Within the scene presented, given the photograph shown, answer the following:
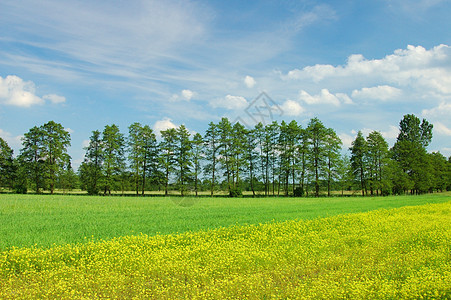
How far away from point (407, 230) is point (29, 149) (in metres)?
64.4

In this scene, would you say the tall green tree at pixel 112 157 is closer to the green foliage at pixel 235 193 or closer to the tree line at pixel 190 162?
the tree line at pixel 190 162

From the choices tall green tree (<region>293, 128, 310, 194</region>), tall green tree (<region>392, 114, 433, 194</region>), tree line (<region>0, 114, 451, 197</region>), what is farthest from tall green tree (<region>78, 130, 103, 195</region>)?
tall green tree (<region>392, 114, 433, 194</region>)

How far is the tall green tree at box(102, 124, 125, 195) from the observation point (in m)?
58.7

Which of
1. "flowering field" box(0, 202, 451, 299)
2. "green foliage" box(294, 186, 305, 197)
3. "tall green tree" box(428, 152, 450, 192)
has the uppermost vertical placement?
"tall green tree" box(428, 152, 450, 192)

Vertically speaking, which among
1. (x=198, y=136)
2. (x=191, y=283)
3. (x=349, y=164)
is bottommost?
(x=191, y=283)

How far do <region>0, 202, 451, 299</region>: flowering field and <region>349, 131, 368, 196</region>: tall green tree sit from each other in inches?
2278

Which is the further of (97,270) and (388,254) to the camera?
(388,254)

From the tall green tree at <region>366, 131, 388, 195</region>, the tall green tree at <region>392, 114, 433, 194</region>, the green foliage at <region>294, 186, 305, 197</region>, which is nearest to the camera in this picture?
the green foliage at <region>294, 186, 305, 197</region>

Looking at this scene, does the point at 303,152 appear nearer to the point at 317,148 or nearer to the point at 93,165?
the point at 317,148

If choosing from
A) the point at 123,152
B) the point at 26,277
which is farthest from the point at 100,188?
the point at 26,277

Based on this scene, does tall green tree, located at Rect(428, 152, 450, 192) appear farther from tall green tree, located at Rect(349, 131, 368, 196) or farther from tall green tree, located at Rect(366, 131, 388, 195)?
tall green tree, located at Rect(349, 131, 368, 196)

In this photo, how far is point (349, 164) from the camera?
222 feet

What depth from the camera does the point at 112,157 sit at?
198 feet

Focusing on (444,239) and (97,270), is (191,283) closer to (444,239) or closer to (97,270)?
(97,270)
